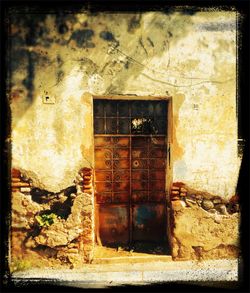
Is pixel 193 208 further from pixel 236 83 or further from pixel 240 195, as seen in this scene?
pixel 236 83

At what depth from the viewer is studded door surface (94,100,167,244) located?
5.04m

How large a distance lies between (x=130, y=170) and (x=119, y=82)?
4.91ft

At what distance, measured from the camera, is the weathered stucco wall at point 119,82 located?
15.0ft

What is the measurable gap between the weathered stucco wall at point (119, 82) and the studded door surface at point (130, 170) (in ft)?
1.07

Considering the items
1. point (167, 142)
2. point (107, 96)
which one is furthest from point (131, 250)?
point (107, 96)

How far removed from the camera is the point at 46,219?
4656 mm

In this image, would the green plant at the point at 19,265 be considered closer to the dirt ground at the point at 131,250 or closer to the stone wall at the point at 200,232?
the dirt ground at the point at 131,250

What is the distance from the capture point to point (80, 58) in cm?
462

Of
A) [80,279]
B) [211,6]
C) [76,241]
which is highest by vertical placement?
[211,6]

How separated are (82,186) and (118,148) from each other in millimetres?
905

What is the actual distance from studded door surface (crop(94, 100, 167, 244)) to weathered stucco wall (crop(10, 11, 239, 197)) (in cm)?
33

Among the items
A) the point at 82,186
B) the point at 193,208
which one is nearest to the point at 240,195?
the point at 193,208

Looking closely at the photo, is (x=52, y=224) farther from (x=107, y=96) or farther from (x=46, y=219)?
(x=107, y=96)

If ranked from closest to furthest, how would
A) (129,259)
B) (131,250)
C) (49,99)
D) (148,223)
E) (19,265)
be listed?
(19,265) < (49,99) < (129,259) < (131,250) < (148,223)
